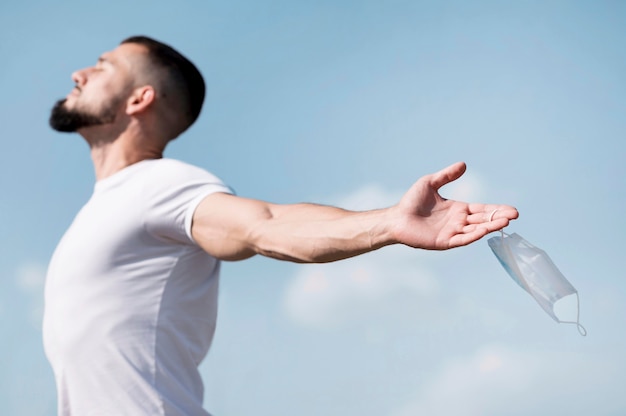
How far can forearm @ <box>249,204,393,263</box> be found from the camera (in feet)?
7.56

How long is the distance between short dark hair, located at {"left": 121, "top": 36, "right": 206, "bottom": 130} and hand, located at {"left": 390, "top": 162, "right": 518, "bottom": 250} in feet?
4.91

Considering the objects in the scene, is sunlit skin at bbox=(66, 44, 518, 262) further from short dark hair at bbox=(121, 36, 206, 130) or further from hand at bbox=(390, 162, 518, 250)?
short dark hair at bbox=(121, 36, 206, 130)

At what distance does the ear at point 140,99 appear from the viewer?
331 cm

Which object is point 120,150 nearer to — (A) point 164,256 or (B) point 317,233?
(A) point 164,256

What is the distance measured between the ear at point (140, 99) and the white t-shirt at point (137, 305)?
49cm

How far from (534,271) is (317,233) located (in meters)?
0.84

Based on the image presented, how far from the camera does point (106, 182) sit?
123 inches

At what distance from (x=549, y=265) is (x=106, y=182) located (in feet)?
5.60

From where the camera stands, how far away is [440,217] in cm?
233

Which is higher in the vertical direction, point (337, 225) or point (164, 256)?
point (337, 225)

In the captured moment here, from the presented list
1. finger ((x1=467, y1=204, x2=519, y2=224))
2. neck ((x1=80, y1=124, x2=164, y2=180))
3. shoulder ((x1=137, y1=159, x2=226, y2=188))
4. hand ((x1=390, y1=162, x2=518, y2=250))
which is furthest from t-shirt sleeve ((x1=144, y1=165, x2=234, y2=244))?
finger ((x1=467, y1=204, x2=519, y2=224))

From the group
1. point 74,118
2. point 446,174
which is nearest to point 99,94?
point 74,118

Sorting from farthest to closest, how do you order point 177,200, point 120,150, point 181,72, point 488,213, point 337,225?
point 181,72 → point 120,150 → point 177,200 → point 337,225 → point 488,213

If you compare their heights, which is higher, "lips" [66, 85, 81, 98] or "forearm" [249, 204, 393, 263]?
"lips" [66, 85, 81, 98]
